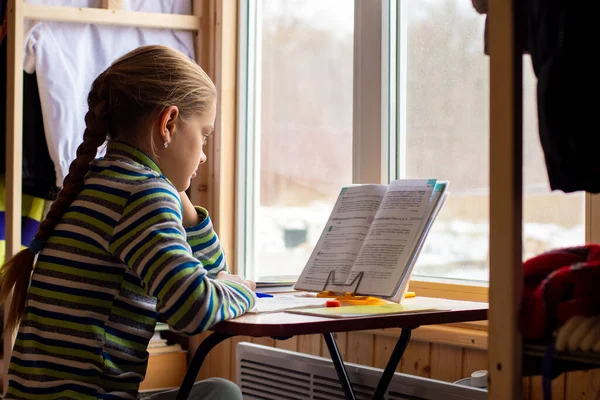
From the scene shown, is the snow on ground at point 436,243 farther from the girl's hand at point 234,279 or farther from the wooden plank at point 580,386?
the girl's hand at point 234,279

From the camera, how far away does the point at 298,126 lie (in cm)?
255

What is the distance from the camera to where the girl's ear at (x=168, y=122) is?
1.45 meters

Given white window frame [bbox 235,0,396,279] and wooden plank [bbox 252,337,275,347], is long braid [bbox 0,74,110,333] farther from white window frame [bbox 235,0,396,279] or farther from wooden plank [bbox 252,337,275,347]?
wooden plank [bbox 252,337,275,347]

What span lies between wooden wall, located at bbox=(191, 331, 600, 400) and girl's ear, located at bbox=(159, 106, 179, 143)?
86 centimetres

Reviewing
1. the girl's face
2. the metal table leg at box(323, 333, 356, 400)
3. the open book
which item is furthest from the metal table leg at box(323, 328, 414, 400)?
the girl's face

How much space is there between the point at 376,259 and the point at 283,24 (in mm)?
1250

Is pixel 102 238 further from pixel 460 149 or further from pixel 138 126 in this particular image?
pixel 460 149

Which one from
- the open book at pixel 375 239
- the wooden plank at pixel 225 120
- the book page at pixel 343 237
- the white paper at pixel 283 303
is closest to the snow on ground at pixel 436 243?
the wooden plank at pixel 225 120

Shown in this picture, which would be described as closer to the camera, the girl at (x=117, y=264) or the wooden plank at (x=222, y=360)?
the girl at (x=117, y=264)

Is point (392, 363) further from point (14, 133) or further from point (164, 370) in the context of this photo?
point (14, 133)

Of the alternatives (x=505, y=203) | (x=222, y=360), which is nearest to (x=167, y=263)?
(x=505, y=203)

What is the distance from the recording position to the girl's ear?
145 centimetres

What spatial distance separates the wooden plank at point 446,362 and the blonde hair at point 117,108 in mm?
858

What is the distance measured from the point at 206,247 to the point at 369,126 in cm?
76
